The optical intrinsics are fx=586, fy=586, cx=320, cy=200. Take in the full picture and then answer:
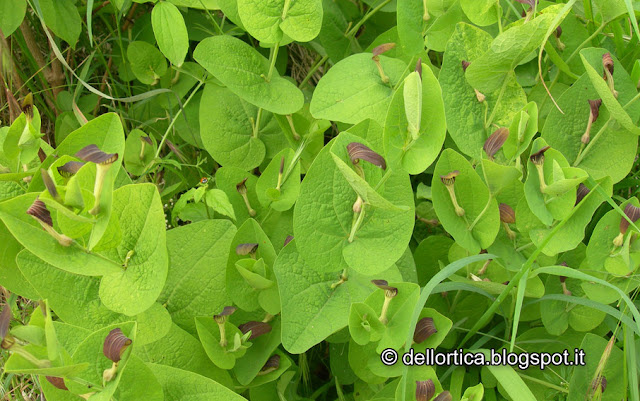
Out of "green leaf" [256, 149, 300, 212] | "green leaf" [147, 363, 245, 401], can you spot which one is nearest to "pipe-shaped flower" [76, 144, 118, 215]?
"green leaf" [147, 363, 245, 401]

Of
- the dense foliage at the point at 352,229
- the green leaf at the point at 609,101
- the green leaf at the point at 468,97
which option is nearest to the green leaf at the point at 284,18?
the dense foliage at the point at 352,229

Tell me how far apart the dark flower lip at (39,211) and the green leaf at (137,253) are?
10 cm

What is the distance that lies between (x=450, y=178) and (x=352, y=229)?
0.16m

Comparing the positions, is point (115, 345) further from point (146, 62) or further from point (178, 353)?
point (146, 62)

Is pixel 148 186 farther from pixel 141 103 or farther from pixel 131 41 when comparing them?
pixel 131 41

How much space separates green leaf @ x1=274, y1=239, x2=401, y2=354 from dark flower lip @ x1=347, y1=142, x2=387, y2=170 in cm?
18

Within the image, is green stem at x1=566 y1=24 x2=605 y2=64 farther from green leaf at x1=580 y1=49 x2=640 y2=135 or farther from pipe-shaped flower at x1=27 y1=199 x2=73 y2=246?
pipe-shaped flower at x1=27 y1=199 x2=73 y2=246

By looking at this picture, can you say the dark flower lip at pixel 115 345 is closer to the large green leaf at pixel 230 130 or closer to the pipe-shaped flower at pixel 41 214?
the pipe-shaped flower at pixel 41 214

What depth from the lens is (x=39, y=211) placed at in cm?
67

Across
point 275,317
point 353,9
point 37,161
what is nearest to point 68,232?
point 37,161

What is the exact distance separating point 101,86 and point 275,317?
80 cm

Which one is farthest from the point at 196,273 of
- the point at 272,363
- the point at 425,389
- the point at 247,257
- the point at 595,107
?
the point at 595,107

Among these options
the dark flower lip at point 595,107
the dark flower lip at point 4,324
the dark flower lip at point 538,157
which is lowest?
the dark flower lip at point 595,107

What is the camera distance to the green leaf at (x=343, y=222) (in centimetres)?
87
